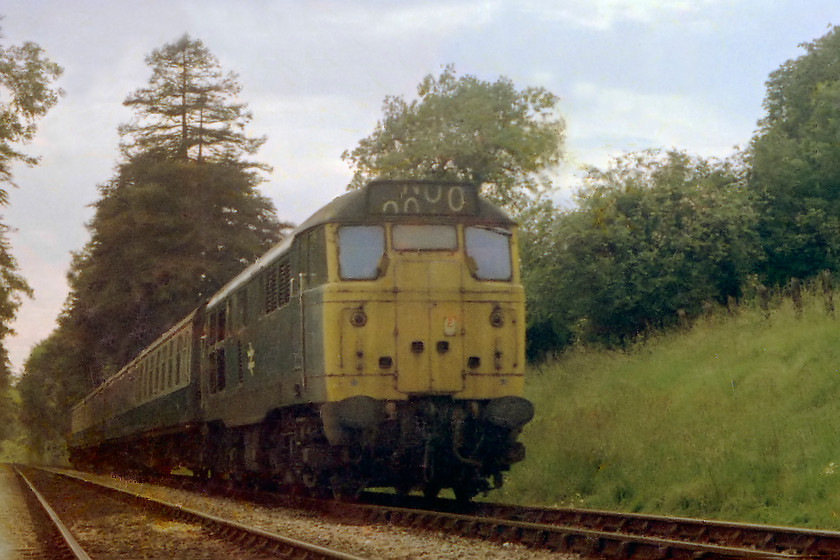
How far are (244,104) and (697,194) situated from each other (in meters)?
28.1

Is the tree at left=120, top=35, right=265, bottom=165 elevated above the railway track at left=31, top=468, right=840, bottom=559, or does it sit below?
above

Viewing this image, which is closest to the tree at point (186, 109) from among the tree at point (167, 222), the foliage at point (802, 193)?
the tree at point (167, 222)

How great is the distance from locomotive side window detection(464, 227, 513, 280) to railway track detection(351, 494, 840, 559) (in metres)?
2.78

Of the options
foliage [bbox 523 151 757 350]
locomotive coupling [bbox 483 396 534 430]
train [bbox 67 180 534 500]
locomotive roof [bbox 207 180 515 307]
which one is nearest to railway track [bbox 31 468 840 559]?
train [bbox 67 180 534 500]

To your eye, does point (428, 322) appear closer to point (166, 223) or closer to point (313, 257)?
point (313, 257)

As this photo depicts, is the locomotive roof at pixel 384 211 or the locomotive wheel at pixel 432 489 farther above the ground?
the locomotive roof at pixel 384 211

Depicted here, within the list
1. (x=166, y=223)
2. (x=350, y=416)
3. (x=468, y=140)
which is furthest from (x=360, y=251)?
(x=166, y=223)

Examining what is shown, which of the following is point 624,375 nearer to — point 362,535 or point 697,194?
point 697,194

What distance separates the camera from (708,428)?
13.1 metres

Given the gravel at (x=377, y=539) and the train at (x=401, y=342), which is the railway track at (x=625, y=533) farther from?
the train at (x=401, y=342)

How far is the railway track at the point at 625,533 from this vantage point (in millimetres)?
7664

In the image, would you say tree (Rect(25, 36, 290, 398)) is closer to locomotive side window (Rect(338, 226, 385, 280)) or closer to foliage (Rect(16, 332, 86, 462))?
foliage (Rect(16, 332, 86, 462))

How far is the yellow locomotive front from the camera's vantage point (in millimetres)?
11039

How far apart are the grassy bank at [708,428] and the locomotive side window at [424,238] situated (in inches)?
158
